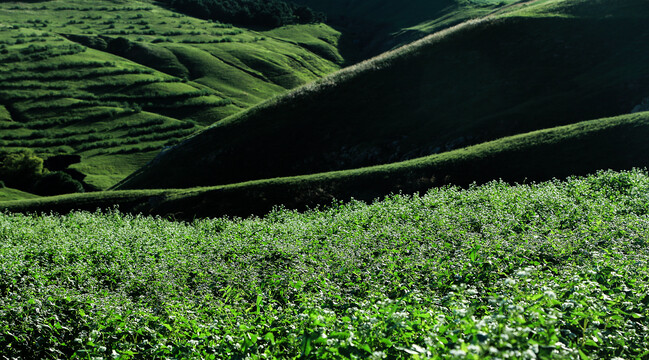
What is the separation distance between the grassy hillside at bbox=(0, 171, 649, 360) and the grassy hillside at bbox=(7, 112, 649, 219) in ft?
28.3

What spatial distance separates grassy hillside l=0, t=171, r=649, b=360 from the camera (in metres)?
7.09

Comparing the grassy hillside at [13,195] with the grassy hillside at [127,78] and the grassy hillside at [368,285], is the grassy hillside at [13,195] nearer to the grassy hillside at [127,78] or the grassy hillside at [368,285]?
the grassy hillside at [127,78]

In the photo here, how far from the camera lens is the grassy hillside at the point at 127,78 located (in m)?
103

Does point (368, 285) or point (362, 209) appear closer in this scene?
point (368, 285)

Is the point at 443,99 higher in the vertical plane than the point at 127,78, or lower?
lower

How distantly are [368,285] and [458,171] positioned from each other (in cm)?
2362

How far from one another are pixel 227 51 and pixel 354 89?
108024 millimetres

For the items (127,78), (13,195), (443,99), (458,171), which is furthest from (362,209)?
(127,78)

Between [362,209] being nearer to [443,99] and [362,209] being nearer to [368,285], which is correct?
[368,285]

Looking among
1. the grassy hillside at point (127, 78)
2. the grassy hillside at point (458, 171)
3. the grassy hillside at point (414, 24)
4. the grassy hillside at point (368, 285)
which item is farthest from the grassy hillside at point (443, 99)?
the grassy hillside at point (414, 24)

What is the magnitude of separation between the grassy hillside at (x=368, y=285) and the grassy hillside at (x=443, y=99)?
72.1 feet

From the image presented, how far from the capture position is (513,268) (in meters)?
12.0

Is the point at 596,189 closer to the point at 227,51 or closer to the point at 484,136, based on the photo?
the point at 484,136

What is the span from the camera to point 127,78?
424 feet
